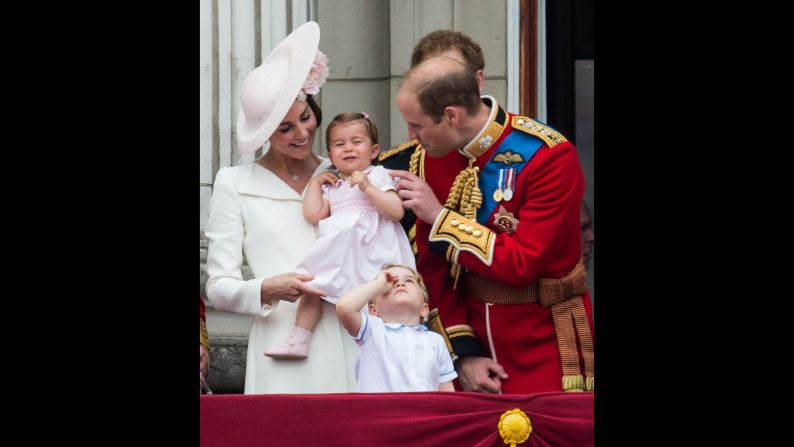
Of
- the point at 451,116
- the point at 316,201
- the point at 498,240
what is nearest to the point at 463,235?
the point at 498,240

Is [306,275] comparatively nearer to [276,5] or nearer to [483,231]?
[483,231]

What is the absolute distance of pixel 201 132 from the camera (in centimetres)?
639

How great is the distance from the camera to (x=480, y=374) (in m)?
5.07

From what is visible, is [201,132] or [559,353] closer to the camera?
[559,353]

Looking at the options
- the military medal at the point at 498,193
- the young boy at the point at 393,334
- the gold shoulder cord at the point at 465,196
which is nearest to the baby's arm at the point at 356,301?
the young boy at the point at 393,334

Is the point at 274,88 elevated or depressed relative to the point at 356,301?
elevated

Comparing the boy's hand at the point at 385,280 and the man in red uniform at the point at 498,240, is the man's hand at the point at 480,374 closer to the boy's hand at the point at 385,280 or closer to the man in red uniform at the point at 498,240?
the man in red uniform at the point at 498,240

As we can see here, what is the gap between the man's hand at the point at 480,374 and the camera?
5.05 metres

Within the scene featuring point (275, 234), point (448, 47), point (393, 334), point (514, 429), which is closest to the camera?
point (514, 429)

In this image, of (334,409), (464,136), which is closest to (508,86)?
(464,136)

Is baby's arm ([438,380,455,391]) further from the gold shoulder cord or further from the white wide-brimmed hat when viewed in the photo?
the white wide-brimmed hat

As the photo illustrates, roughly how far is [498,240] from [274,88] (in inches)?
31.4

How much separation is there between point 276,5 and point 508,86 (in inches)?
35.6

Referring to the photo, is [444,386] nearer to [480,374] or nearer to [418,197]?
[480,374]
